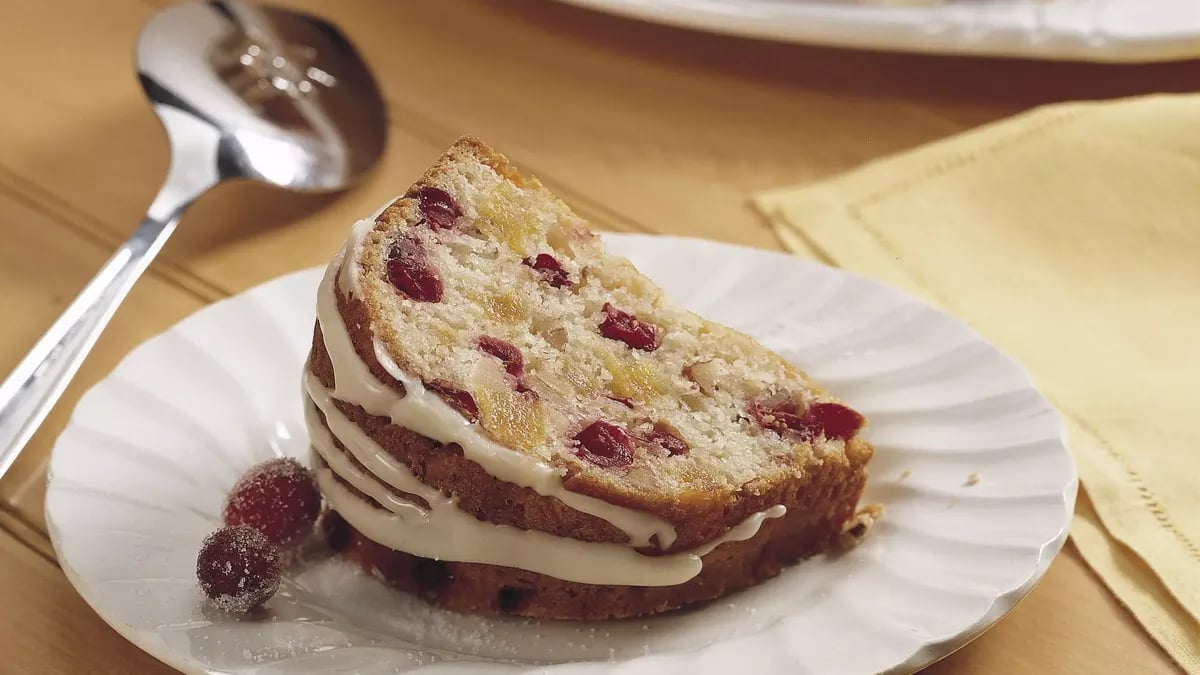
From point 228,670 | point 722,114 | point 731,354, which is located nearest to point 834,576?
point 731,354

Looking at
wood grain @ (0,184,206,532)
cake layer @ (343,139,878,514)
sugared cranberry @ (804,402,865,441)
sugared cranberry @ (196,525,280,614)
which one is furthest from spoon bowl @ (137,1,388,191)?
sugared cranberry @ (804,402,865,441)

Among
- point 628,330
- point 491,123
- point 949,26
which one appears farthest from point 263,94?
point 949,26

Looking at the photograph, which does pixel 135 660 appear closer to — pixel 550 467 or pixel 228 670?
pixel 228 670

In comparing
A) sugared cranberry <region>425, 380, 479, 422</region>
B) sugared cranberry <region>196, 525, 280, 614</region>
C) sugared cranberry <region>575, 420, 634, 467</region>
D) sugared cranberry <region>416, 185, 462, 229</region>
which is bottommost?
sugared cranberry <region>196, 525, 280, 614</region>

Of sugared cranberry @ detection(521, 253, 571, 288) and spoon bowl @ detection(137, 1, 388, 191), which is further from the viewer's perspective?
spoon bowl @ detection(137, 1, 388, 191)

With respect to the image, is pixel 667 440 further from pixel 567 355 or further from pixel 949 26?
pixel 949 26

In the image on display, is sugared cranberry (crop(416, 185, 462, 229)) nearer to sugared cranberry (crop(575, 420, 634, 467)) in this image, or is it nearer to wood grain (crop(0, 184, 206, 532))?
sugared cranberry (crop(575, 420, 634, 467))

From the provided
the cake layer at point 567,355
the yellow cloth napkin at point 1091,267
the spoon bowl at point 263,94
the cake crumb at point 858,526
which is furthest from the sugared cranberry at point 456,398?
the spoon bowl at point 263,94
